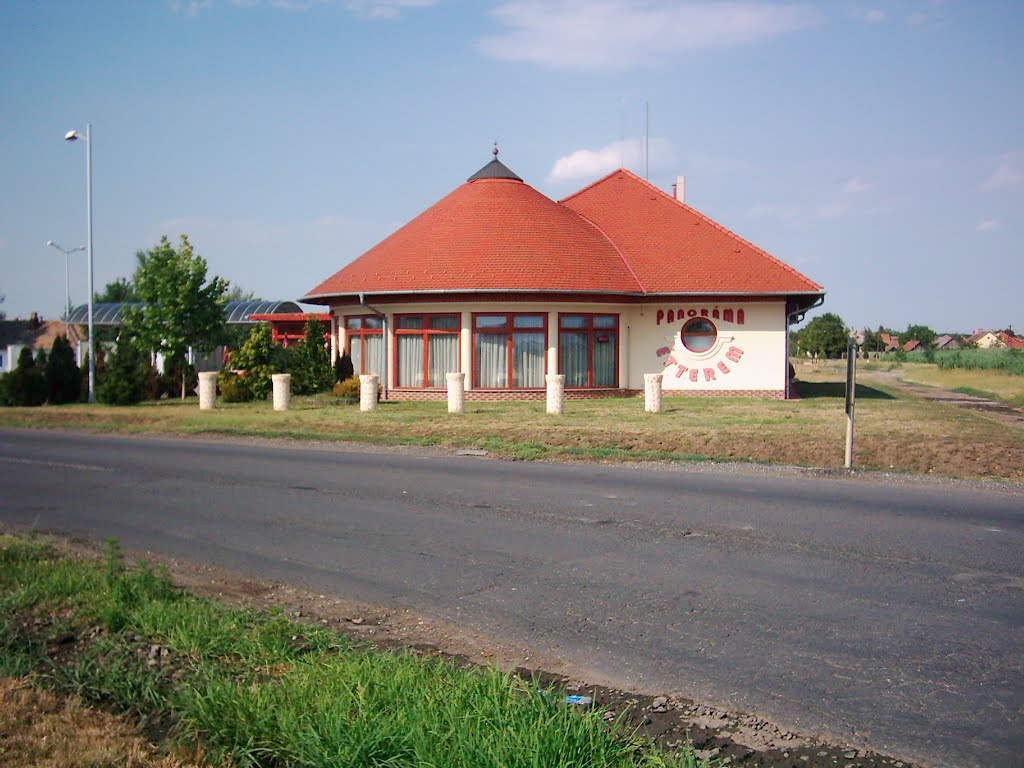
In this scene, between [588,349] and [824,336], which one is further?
[824,336]

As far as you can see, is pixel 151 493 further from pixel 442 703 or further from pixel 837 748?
pixel 837 748

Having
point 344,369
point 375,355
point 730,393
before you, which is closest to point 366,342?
point 375,355

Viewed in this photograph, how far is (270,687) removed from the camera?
17.2 ft

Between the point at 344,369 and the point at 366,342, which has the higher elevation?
the point at 366,342

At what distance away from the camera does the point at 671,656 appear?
20.1 ft

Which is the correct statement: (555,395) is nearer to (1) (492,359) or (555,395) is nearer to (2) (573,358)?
(1) (492,359)

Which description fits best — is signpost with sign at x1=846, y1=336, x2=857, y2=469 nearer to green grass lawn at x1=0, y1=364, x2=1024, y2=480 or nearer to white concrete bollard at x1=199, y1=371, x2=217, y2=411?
green grass lawn at x1=0, y1=364, x2=1024, y2=480

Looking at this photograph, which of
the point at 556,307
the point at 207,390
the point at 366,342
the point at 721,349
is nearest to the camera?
the point at 207,390

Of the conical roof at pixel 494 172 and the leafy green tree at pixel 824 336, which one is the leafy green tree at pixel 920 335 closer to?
the leafy green tree at pixel 824 336

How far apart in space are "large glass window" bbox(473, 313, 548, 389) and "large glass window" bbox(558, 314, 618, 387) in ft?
2.27

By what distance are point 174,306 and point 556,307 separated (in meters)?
13.5

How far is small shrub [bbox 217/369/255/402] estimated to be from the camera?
30016mm

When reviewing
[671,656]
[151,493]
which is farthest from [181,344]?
[671,656]

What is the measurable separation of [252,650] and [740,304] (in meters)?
27.0
